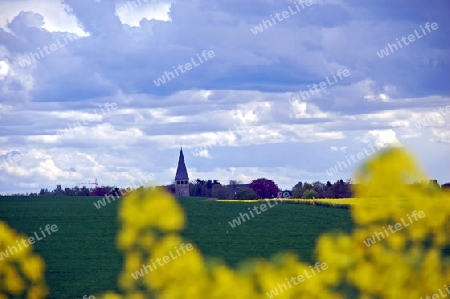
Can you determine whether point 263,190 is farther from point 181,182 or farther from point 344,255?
point 344,255

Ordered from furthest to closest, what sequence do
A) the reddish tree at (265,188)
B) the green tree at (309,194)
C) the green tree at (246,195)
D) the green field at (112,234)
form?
the reddish tree at (265,188), the green tree at (246,195), the green tree at (309,194), the green field at (112,234)

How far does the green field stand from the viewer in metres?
19.7

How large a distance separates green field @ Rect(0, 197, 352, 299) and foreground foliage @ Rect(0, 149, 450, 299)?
522 inches

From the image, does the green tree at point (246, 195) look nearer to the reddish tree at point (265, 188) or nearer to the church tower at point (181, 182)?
the reddish tree at point (265, 188)

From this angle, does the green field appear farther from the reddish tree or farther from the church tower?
the church tower

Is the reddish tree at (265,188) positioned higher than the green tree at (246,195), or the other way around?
the reddish tree at (265,188)

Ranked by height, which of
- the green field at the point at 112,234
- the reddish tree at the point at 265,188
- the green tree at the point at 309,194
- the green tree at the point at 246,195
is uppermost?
the reddish tree at the point at 265,188

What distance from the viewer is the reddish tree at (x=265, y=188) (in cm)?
6431

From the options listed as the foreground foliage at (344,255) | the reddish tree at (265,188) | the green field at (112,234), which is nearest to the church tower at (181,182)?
the reddish tree at (265,188)

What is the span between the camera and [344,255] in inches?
154

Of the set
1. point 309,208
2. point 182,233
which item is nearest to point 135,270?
point 182,233

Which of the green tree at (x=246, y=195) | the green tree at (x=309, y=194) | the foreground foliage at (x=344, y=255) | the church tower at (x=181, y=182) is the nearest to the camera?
the foreground foliage at (x=344, y=255)

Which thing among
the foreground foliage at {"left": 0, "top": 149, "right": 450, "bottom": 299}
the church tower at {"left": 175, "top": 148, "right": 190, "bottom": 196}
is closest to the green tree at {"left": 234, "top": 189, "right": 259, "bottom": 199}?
the church tower at {"left": 175, "top": 148, "right": 190, "bottom": 196}

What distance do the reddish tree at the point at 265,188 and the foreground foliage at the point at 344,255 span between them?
6020cm
